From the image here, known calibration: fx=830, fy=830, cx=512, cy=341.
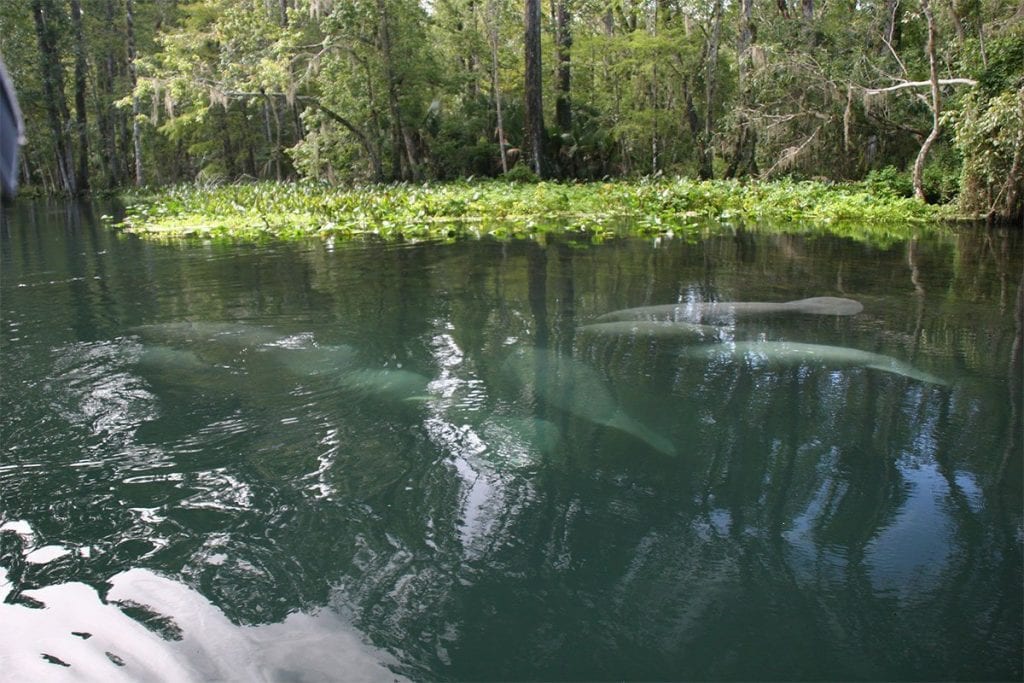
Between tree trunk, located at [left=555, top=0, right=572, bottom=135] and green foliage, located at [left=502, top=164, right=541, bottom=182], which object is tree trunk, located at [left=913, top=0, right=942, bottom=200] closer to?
green foliage, located at [left=502, top=164, right=541, bottom=182]

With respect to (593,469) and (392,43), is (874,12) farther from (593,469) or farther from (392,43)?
(593,469)

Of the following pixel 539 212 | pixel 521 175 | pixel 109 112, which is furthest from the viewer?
pixel 109 112

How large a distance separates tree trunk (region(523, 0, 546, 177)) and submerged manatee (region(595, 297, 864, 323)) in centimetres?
1601

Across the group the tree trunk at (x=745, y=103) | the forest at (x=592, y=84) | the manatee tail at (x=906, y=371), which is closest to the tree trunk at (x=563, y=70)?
the forest at (x=592, y=84)

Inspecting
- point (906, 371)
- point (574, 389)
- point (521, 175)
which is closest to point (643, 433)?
point (574, 389)

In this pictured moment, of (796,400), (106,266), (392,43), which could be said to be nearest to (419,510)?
(796,400)

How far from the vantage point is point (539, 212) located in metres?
15.4

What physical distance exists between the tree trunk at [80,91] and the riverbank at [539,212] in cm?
1585

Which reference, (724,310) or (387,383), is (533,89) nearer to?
(724,310)

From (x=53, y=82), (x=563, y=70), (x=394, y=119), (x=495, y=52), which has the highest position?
(x=53, y=82)

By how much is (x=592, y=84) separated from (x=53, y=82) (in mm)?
19724

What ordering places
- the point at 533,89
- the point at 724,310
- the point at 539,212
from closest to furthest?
the point at 724,310 < the point at 539,212 < the point at 533,89

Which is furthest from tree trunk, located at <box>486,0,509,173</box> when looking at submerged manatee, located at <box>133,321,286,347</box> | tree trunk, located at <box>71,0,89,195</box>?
submerged manatee, located at <box>133,321,286,347</box>

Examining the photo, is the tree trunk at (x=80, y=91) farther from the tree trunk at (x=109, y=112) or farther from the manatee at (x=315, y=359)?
the manatee at (x=315, y=359)
